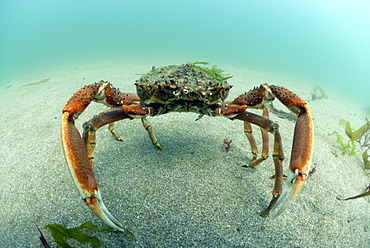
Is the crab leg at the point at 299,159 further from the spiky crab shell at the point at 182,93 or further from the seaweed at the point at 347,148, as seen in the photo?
the seaweed at the point at 347,148

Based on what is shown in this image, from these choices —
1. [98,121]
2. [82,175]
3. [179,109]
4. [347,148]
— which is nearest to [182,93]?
[179,109]

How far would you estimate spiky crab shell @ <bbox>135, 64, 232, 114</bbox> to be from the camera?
234 centimetres

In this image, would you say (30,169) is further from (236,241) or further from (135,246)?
(236,241)

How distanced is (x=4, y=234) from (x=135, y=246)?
1573mm

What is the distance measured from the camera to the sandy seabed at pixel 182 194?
2.26 m

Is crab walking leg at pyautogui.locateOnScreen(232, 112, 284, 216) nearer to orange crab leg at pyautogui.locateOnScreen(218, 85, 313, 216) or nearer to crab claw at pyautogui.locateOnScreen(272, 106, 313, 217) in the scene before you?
orange crab leg at pyautogui.locateOnScreen(218, 85, 313, 216)

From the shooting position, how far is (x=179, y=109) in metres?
2.64

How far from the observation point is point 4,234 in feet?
7.44

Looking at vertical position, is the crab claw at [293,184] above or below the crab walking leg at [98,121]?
below

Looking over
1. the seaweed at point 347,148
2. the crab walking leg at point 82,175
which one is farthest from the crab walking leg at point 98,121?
the seaweed at point 347,148

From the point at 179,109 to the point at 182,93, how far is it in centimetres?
36

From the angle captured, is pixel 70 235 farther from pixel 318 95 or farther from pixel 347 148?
pixel 318 95

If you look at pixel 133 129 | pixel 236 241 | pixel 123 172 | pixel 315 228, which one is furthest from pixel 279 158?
pixel 133 129

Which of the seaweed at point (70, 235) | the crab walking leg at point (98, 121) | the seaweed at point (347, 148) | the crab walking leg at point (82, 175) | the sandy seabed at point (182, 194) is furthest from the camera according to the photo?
the seaweed at point (347, 148)
